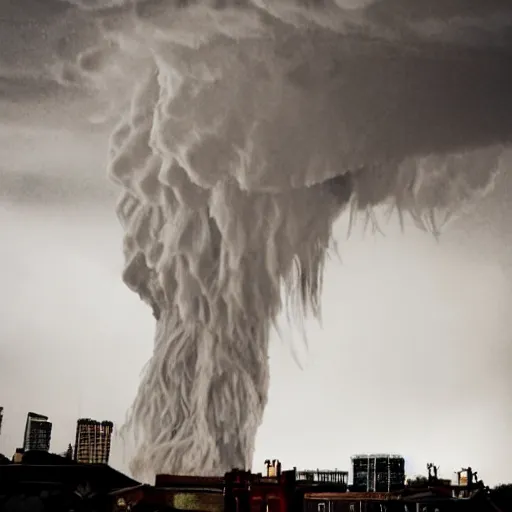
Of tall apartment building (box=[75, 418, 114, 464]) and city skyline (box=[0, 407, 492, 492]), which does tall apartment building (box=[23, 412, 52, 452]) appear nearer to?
city skyline (box=[0, 407, 492, 492])

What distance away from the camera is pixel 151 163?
5.55 metres

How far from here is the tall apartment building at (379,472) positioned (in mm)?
5129

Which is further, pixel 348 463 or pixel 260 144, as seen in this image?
pixel 260 144

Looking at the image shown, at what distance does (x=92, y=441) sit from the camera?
5.16 meters

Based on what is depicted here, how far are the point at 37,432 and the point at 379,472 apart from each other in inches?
79.3

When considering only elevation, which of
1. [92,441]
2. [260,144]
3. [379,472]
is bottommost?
[379,472]

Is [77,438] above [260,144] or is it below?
below

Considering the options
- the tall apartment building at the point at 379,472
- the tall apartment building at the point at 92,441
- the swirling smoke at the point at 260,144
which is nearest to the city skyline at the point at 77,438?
the tall apartment building at the point at 92,441

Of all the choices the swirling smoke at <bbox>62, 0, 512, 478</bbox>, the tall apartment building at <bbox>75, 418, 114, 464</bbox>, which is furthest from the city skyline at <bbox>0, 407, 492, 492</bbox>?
the swirling smoke at <bbox>62, 0, 512, 478</bbox>

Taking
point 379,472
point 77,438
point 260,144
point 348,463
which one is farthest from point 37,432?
point 260,144

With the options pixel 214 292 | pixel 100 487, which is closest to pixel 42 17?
pixel 214 292

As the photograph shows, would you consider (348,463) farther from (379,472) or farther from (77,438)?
(77,438)

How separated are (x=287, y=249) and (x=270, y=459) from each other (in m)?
1.29

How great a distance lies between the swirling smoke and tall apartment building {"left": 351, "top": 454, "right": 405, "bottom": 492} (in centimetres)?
71
